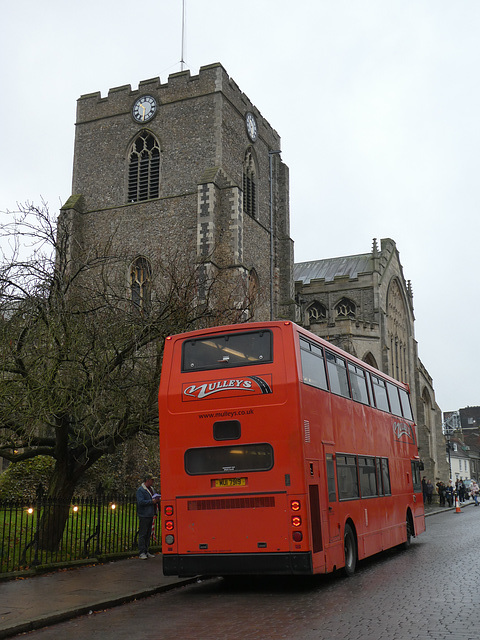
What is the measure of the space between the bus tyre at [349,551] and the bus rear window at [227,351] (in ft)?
11.5

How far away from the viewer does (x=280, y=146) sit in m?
38.8

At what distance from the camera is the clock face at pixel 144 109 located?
32.9 meters

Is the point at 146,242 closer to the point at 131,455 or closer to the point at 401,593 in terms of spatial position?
the point at 131,455

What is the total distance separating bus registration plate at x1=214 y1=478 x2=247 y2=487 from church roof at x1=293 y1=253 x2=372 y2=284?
1727 inches

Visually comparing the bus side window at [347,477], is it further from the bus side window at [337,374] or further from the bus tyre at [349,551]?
the bus side window at [337,374]

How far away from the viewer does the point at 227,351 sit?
1027 cm

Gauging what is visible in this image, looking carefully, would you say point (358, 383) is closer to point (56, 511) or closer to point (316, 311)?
point (56, 511)

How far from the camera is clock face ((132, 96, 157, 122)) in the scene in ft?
108

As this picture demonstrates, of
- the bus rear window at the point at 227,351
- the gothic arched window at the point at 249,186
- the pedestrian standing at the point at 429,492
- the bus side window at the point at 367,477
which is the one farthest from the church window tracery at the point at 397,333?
the bus rear window at the point at 227,351

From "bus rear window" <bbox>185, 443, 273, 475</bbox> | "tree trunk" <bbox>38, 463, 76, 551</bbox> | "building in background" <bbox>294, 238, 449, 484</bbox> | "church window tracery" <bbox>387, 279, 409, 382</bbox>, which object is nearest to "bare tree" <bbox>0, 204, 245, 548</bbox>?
"tree trunk" <bbox>38, 463, 76, 551</bbox>

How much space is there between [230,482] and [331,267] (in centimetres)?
4764

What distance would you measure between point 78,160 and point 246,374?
27.0 m

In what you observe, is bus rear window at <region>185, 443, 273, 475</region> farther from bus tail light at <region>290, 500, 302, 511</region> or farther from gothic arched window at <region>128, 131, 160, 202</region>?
gothic arched window at <region>128, 131, 160, 202</region>

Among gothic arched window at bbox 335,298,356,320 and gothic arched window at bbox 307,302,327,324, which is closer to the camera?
gothic arched window at bbox 335,298,356,320
